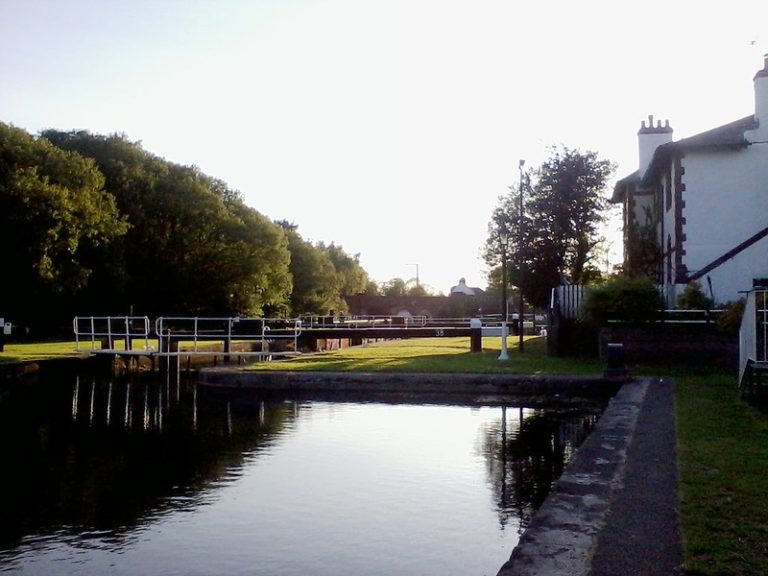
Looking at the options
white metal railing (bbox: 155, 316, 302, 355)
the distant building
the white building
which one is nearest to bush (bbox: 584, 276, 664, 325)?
the white building

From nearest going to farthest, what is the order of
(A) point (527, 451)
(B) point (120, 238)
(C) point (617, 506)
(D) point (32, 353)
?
(C) point (617, 506) < (A) point (527, 451) < (D) point (32, 353) < (B) point (120, 238)

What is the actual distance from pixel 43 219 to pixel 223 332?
29.5ft

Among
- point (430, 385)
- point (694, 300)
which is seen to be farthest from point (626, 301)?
point (430, 385)

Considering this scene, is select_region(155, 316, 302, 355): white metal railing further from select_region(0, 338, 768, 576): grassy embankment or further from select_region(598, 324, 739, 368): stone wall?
→ select_region(598, 324, 739, 368): stone wall

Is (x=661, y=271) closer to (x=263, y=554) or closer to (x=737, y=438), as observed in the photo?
(x=737, y=438)

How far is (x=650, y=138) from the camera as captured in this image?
37312 mm

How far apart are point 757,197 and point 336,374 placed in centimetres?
1513

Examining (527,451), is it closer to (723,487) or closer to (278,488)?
(278,488)

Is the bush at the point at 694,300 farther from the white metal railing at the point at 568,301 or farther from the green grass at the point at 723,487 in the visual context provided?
the green grass at the point at 723,487

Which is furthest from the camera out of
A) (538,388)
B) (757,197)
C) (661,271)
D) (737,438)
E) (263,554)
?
(661,271)

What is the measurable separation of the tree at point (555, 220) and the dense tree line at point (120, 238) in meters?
19.2

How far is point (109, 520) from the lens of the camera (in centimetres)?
856

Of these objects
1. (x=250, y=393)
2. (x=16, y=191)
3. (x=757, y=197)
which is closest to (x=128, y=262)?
A: (x=16, y=191)

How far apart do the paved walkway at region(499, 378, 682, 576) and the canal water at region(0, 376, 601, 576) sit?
26.2 inches
